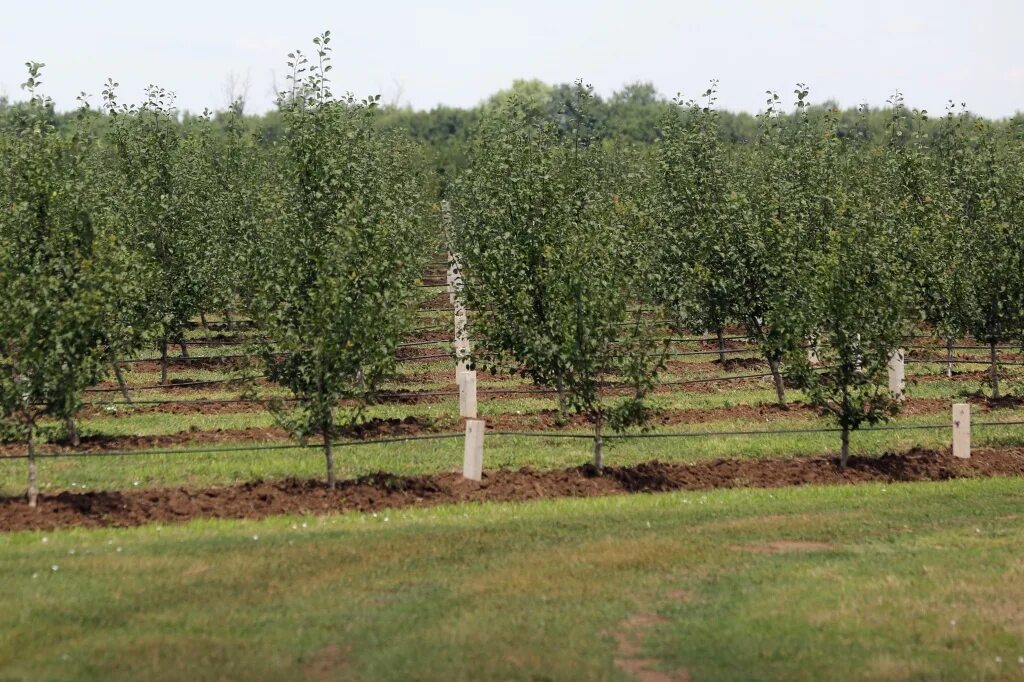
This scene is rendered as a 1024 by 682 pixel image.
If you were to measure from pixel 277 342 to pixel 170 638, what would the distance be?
843 cm

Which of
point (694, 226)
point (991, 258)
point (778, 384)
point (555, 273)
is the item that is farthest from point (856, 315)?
point (694, 226)

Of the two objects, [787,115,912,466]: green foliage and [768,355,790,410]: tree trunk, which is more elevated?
[787,115,912,466]: green foliage

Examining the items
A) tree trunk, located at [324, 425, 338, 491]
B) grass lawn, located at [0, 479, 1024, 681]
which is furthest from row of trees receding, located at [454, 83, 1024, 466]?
grass lawn, located at [0, 479, 1024, 681]

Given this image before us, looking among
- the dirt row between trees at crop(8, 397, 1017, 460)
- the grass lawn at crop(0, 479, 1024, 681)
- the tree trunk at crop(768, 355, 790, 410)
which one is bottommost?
the grass lawn at crop(0, 479, 1024, 681)

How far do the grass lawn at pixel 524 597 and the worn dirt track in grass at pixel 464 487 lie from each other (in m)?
0.85

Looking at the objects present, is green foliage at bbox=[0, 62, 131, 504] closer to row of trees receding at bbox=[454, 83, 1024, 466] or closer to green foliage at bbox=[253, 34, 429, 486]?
green foliage at bbox=[253, 34, 429, 486]

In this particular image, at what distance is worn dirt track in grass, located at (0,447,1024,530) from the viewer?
17.1m

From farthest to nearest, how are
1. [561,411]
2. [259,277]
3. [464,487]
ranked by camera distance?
[561,411] → [259,277] → [464,487]

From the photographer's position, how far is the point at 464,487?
1895cm

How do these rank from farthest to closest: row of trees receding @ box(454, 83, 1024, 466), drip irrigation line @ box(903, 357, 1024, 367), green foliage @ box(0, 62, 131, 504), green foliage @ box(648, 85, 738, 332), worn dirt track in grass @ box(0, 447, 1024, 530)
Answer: drip irrigation line @ box(903, 357, 1024, 367)
green foliage @ box(648, 85, 738, 332)
row of trees receding @ box(454, 83, 1024, 466)
green foliage @ box(0, 62, 131, 504)
worn dirt track in grass @ box(0, 447, 1024, 530)

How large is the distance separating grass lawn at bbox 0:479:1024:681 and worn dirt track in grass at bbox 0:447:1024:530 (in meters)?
0.85

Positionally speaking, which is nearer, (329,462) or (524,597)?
(524,597)

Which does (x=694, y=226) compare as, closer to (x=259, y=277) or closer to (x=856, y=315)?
(x=856, y=315)

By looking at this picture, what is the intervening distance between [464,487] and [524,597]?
6649 millimetres
